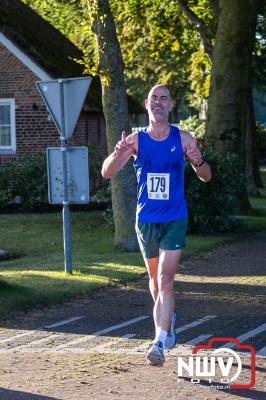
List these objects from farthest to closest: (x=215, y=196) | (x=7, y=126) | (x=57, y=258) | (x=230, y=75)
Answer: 1. (x=7, y=126)
2. (x=230, y=75)
3. (x=215, y=196)
4. (x=57, y=258)

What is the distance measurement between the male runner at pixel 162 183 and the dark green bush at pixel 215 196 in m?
12.2

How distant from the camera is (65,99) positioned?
1466cm

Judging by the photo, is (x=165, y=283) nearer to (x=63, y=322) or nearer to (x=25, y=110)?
(x=63, y=322)

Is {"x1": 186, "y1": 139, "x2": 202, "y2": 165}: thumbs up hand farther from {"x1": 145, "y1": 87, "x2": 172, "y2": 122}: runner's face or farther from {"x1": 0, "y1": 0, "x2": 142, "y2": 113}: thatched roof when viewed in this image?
{"x1": 0, "y1": 0, "x2": 142, "y2": 113}: thatched roof

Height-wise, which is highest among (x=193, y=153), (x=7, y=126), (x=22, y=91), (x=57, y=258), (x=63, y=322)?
(x=22, y=91)

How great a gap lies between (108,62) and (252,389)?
34.9 ft

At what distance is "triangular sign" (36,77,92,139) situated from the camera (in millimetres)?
14547

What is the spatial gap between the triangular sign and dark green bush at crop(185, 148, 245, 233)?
6323mm

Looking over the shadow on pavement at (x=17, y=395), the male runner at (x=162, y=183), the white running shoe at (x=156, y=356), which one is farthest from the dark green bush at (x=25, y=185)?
the shadow on pavement at (x=17, y=395)

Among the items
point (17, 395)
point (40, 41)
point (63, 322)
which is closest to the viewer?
point (17, 395)

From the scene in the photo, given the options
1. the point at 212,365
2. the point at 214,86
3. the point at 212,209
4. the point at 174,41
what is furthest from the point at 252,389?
the point at 174,41

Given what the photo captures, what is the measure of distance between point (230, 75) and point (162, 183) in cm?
1659

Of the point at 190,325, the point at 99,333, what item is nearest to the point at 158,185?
the point at 99,333

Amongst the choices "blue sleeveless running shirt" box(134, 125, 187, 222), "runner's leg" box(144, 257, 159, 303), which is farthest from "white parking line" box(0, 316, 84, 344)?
"blue sleeveless running shirt" box(134, 125, 187, 222)
